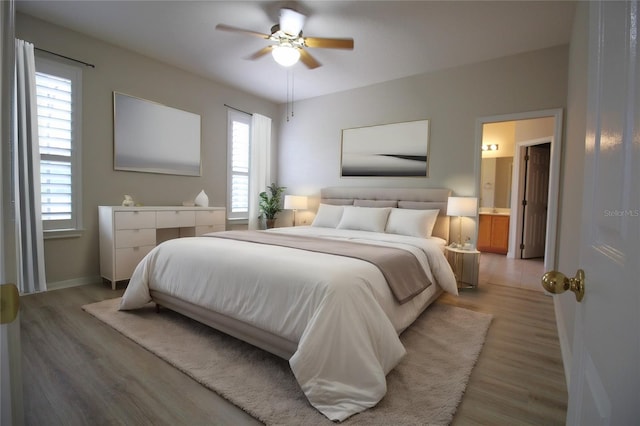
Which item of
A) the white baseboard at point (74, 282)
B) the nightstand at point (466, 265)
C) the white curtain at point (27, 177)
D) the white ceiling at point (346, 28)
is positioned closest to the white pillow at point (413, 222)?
the nightstand at point (466, 265)

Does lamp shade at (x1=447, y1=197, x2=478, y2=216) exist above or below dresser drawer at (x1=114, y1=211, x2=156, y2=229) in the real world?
above

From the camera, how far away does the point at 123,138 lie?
3.79 meters

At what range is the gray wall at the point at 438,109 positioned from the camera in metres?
3.56

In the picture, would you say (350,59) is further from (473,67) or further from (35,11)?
(35,11)

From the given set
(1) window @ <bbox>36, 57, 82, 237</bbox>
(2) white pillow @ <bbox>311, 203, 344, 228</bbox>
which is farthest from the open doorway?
(1) window @ <bbox>36, 57, 82, 237</bbox>

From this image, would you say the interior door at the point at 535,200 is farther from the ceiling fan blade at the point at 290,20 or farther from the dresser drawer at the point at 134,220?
the dresser drawer at the point at 134,220

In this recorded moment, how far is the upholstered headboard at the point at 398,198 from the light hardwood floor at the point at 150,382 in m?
1.64

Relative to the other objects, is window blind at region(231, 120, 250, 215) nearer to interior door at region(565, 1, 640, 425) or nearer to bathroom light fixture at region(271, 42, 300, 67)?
bathroom light fixture at region(271, 42, 300, 67)

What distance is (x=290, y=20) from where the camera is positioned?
9.55 feet

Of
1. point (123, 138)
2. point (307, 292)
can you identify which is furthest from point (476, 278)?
point (123, 138)

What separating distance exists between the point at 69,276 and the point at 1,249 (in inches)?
151

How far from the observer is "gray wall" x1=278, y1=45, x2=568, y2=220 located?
3560mm

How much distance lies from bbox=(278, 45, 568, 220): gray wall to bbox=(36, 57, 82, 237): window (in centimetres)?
321

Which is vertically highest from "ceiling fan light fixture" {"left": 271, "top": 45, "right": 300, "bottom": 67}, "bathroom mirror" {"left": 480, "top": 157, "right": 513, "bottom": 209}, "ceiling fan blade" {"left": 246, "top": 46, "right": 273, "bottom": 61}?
"ceiling fan blade" {"left": 246, "top": 46, "right": 273, "bottom": 61}
